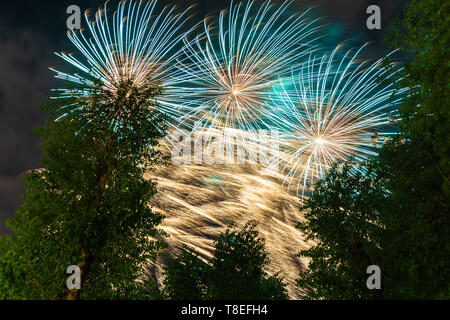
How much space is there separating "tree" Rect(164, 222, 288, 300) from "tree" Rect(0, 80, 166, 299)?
20.1 meters

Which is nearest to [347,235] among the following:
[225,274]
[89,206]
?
[225,274]

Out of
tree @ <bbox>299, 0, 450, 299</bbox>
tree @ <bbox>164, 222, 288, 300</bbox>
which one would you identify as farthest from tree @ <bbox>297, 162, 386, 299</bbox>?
tree @ <bbox>164, 222, 288, 300</bbox>

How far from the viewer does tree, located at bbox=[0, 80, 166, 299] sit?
1819 centimetres

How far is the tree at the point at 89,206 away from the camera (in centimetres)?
1819

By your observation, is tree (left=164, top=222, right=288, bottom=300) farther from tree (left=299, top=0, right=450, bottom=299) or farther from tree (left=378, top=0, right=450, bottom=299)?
tree (left=378, top=0, right=450, bottom=299)

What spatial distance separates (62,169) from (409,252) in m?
19.5

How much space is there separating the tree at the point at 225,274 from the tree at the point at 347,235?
11.4 metres

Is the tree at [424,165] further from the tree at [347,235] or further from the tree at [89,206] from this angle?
the tree at [89,206]

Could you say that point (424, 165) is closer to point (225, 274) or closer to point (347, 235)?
point (347, 235)

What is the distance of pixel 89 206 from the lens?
18.8m

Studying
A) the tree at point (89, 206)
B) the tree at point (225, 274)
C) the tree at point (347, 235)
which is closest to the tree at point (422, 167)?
the tree at point (347, 235)

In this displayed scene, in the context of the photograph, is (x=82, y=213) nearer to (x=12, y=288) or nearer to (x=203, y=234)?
(x=12, y=288)

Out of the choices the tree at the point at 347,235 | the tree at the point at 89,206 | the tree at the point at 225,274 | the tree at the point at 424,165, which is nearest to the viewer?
the tree at the point at 424,165
